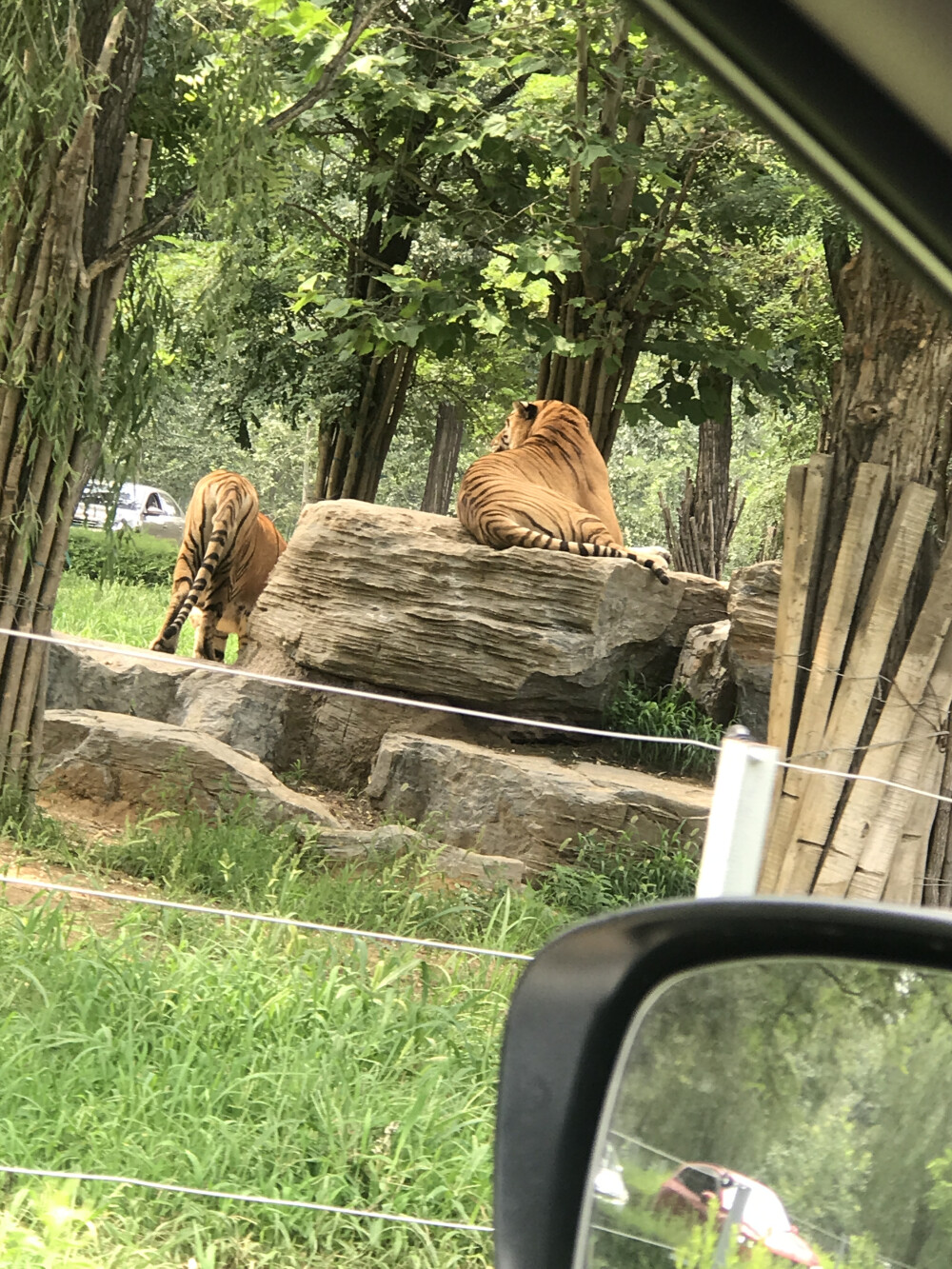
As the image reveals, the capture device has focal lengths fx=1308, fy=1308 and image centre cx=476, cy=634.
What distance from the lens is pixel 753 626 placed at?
7.54m

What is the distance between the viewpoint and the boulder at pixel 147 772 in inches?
232

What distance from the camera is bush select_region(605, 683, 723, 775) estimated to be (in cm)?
743

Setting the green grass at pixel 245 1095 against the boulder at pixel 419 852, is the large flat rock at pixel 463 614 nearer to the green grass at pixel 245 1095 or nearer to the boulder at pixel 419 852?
the boulder at pixel 419 852

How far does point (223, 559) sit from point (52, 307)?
4.72m

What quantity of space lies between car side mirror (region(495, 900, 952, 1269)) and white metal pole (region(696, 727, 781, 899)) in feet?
4.74

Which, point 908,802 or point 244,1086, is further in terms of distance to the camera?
point 908,802

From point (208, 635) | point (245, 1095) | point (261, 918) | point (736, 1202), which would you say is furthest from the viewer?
point (208, 635)

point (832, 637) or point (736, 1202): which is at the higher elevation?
point (832, 637)

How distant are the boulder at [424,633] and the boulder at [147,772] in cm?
120

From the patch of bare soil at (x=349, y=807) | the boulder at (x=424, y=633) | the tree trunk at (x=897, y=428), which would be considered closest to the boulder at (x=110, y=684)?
the boulder at (x=424, y=633)

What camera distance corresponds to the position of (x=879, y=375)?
447 cm

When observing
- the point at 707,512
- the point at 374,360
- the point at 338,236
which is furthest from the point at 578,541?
the point at 707,512

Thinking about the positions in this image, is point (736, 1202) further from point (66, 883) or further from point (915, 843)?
point (66, 883)

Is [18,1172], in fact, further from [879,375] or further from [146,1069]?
[879,375]
